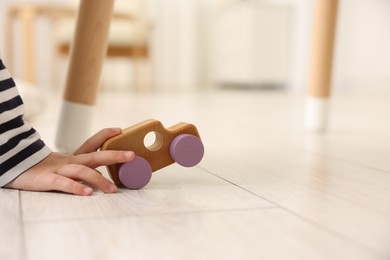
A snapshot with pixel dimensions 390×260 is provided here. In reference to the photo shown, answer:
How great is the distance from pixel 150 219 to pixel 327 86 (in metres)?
0.76

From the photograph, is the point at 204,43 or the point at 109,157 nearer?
the point at 109,157

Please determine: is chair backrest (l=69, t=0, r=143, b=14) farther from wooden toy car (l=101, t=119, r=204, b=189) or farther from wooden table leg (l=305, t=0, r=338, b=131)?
wooden toy car (l=101, t=119, r=204, b=189)

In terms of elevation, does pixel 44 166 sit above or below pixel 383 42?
below

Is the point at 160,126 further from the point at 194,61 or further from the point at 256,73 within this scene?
the point at 194,61

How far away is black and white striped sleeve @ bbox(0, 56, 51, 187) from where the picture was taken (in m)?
0.55

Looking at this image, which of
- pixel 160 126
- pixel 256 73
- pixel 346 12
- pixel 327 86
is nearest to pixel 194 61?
pixel 256 73

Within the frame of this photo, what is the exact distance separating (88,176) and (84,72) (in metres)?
0.29

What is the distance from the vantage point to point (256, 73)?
159 inches

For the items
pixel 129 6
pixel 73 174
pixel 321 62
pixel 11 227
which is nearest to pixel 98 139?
pixel 73 174

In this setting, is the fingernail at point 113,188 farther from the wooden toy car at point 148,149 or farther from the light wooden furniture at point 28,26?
the light wooden furniture at point 28,26

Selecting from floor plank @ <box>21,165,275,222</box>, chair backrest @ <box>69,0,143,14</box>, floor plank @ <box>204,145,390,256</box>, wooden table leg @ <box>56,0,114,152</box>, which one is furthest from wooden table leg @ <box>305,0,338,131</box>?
chair backrest @ <box>69,0,143,14</box>

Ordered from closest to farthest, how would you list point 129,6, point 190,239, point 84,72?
1. point 190,239
2. point 84,72
3. point 129,6

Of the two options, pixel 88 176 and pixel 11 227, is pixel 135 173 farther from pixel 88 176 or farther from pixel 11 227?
pixel 11 227

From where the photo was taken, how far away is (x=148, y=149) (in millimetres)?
567
